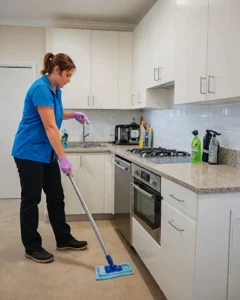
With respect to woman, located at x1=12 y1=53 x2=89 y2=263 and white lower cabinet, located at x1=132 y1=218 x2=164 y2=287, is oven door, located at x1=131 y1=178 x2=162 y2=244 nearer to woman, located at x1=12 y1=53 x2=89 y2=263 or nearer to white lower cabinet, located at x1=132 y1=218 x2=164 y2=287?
white lower cabinet, located at x1=132 y1=218 x2=164 y2=287

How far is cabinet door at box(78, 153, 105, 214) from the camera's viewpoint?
3344mm

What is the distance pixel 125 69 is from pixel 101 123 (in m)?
0.74

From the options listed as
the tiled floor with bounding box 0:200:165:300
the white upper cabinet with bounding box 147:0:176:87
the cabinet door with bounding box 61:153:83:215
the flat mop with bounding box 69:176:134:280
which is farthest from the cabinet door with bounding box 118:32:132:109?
the flat mop with bounding box 69:176:134:280

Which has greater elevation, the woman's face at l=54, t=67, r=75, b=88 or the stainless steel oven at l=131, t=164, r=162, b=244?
the woman's face at l=54, t=67, r=75, b=88

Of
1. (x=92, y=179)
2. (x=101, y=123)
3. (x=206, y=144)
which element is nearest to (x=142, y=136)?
(x=101, y=123)

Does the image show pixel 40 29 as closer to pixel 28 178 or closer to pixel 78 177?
pixel 78 177

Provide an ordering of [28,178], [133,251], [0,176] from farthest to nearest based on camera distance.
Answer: [0,176] → [133,251] → [28,178]

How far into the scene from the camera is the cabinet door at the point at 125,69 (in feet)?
12.0

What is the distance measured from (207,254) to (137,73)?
2.38m

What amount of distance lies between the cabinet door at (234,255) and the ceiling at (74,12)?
251 centimetres

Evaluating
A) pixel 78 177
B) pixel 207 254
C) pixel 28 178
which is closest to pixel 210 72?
pixel 207 254

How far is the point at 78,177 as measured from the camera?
3.36 m

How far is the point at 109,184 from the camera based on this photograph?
3.41 meters

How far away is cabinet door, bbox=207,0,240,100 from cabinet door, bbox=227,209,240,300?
59 centimetres
